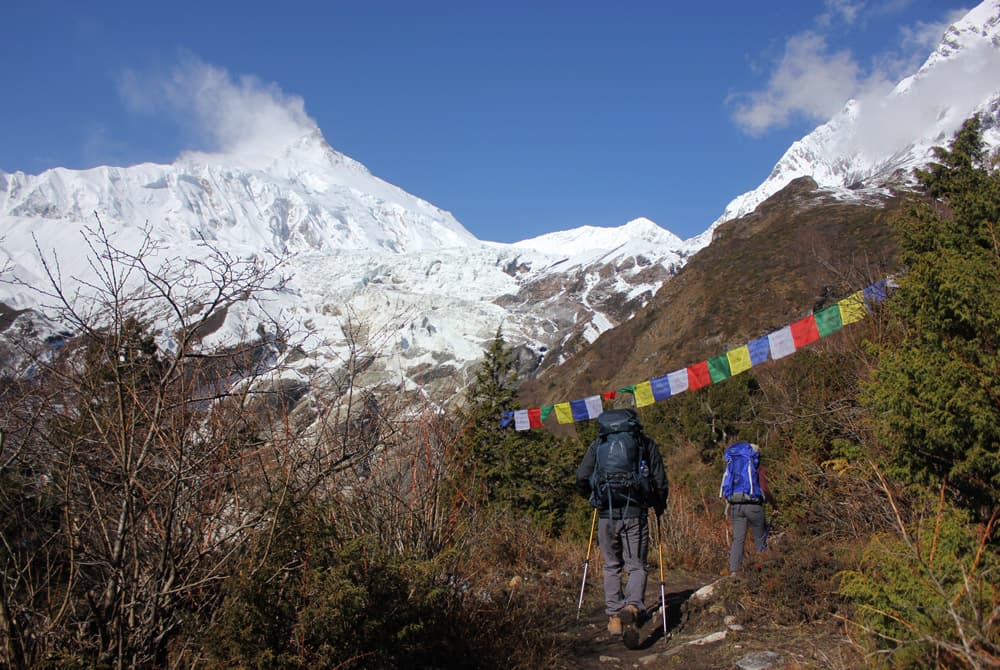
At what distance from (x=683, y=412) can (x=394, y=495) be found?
2270cm

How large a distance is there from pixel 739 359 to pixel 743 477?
23.5 feet

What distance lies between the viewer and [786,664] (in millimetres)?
3229

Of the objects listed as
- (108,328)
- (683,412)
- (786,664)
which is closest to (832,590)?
(786,664)

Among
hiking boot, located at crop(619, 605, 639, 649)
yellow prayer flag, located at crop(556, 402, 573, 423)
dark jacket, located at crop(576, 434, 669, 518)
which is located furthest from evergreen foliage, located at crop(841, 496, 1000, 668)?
yellow prayer flag, located at crop(556, 402, 573, 423)

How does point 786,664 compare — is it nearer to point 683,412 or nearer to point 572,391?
point 683,412

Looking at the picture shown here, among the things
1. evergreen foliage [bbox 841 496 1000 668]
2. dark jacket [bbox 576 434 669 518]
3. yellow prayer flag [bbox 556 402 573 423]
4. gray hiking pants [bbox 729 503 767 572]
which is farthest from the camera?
yellow prayer flag [bbox 556 402 573 423]

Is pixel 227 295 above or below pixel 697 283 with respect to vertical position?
below

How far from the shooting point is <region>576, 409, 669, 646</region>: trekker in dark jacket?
14.8ft

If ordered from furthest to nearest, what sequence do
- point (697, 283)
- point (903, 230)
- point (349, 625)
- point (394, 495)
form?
point (697, 283), point (903, 230), point (394, 495), point (349, 625)

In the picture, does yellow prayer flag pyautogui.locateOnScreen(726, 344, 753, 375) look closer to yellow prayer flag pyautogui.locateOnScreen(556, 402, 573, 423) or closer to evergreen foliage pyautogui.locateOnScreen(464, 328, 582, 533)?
evergreen foliage pyautogui.locateOnScreen(464, 328, 582, 533)

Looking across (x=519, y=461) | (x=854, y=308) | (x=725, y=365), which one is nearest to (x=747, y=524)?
(x=854, y=308)

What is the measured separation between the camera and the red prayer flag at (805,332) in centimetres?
1100

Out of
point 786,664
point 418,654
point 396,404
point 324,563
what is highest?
point 396,404

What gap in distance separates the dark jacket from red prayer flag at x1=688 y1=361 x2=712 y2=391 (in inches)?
354
